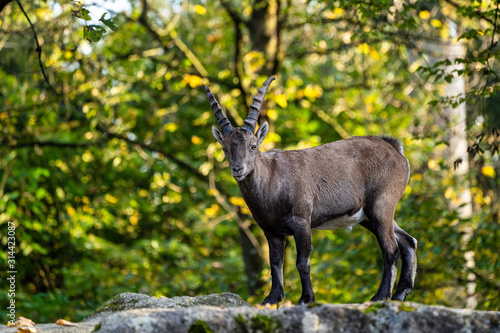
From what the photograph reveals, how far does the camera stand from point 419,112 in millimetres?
18672

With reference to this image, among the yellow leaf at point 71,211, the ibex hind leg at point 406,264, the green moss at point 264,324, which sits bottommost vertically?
the yellow leaf at point 71,211

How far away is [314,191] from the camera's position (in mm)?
6848

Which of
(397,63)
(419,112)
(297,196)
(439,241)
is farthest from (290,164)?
(397,63)

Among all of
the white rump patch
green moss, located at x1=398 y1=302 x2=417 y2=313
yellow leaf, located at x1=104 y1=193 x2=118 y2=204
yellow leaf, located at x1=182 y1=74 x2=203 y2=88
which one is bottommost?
yellow leaf, located at x1=104 y1=193 x2=118 y2=204

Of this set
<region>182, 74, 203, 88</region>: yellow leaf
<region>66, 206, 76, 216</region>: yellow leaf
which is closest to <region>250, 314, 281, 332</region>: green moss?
<region>182, 74, 203, 88</region>: yellow leaf

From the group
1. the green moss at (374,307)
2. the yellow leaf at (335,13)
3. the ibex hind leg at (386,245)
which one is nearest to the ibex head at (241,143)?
the ibex hind leg at (386,245)

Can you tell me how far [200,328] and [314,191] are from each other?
236cm

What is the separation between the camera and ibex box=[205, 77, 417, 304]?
261 inches

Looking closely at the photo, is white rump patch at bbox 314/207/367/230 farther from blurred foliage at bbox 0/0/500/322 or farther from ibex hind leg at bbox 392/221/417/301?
blurred foliage at bbox 0/0/500/322

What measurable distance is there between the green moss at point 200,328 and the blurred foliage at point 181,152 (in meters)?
7.58

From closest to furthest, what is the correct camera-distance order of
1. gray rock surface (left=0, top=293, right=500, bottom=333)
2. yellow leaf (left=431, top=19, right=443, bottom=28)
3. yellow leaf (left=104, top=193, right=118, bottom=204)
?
gray rock surface (left=0, top=293, right=500, bottom=333), yellow leaf (left=431, top=19, right=443, bottom=28), yellow leaf (left=104, top=193, right=118, bottom=204)

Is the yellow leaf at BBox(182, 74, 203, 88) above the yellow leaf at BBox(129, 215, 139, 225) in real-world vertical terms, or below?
above

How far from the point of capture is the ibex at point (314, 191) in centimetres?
663

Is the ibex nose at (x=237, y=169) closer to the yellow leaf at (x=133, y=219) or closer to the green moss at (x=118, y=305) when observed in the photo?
the green moss at (x=118, y=305)
